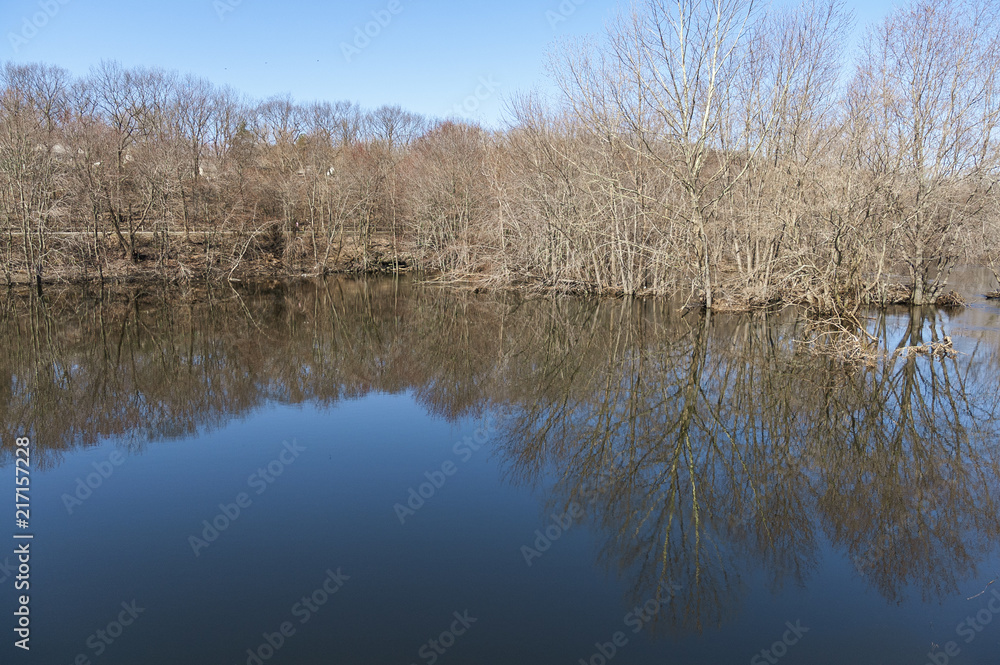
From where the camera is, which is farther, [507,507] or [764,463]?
[764,463]

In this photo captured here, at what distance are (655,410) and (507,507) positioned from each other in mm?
3544

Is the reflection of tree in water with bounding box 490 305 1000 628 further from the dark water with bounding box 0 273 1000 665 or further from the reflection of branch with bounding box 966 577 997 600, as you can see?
the reflection of branch with bounding box 966 577 997 600

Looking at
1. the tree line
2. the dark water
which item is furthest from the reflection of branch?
the tree line

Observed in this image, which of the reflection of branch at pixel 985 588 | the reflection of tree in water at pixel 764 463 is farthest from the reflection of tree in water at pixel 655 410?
the reflection of branch at pixel 985 588

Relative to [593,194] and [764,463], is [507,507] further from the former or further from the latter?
[593,194]

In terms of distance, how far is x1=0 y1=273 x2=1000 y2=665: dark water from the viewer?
4508 millimetres

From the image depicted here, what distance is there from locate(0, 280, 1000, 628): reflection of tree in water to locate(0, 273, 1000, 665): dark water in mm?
40

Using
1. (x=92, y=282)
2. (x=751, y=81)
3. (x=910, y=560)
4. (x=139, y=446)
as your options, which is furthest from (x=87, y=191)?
(x=910, y=560)

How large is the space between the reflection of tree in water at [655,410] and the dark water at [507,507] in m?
0.04

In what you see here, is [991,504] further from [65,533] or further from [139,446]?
[139,446]

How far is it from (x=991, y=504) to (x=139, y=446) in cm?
948

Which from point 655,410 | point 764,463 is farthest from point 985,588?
point 655,410

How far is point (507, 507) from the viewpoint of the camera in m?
6.53

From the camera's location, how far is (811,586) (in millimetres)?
4996
